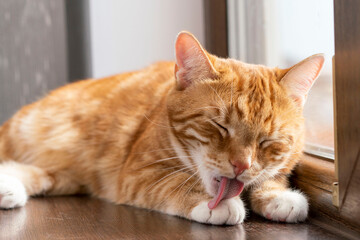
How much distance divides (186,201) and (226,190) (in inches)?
6.2

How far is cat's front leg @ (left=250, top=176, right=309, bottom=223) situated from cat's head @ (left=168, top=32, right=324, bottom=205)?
6 centimetres

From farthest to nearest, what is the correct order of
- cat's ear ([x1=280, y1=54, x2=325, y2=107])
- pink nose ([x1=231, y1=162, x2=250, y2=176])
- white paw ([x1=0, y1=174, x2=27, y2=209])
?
white paw ([x1=0, y1=174, x2=27, y2=209]) < cat's ear ([x1=280, y1=54, x2=325, y2=107]) < pink nose ([x1=231, y1=162, x2=250, y2=176])

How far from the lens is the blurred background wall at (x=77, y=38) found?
10.1ft

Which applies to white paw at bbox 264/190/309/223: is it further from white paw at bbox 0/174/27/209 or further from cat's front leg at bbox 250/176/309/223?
white paw at bbox 0/174/27/209

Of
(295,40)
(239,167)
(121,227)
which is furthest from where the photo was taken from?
(295,40)

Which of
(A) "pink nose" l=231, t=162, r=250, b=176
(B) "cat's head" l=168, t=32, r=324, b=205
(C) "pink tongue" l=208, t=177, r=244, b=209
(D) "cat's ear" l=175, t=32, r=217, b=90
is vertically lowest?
Result: (C) "pink tongue" l=208, t=177, r=244, b=209

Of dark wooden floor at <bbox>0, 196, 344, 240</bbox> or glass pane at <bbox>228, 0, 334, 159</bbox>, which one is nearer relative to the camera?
dark wooden floor at <bbox>0, 196, 344, 240</bbox>

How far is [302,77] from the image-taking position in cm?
160

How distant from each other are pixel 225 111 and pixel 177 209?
0.37m

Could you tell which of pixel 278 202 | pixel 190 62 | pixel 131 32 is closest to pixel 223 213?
pixel 278 202

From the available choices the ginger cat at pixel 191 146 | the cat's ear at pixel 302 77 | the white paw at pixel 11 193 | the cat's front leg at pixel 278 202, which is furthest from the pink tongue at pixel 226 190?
the white paw at pixel 11 193

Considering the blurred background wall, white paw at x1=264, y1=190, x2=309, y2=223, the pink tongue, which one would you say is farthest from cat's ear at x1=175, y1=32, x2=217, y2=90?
the blurred background wall

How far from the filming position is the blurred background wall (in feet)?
10.1

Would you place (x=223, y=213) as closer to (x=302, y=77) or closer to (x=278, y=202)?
(x=278, y=202)
